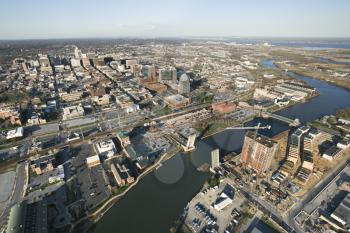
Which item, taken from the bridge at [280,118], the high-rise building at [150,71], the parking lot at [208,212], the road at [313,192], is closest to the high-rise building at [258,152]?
the road at [313,192]

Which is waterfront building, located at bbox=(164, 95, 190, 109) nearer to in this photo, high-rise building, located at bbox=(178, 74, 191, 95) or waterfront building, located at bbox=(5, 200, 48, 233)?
high-rise building, located at bbox=(178, 74, 191, 95)

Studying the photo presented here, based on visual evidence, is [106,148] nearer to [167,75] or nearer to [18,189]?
[18,189]

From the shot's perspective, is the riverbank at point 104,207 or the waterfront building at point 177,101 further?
the waterfront building at point 177,101

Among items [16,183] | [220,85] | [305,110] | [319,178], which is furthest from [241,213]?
[220,85]

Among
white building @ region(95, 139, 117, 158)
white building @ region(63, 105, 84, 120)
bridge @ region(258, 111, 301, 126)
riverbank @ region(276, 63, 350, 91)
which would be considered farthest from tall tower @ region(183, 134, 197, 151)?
riverbank @ region(276, 63, 350, 91)

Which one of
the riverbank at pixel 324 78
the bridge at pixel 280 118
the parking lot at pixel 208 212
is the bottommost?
the riverbank at pixel 324 78

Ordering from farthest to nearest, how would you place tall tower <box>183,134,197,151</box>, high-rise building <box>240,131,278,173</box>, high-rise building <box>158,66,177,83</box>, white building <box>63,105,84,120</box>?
high-rise building <box>158,66,177,83</box> → white building <box>63,105,84,120</box> → tall tower <box>183,134,197,151</box> → high-rise building <box>240,131,278,173</box>

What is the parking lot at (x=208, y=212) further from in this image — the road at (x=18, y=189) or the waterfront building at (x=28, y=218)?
the road at (x=18, y=189)
